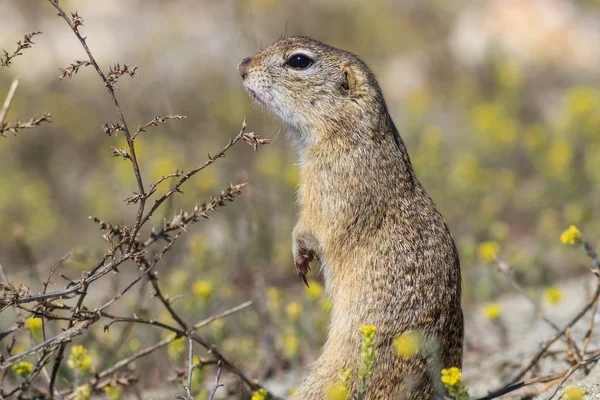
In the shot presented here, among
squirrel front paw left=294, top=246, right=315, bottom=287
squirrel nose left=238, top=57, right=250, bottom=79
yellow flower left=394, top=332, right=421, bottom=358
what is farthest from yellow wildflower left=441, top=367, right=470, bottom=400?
squirrel nose left=238, top=57, right=250, bottom=79

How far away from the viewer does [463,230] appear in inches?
270

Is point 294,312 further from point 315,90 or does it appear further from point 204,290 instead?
point 315,90

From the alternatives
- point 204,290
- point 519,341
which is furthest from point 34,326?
point 519,341

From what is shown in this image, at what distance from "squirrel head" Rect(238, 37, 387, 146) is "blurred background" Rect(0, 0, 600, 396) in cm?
31

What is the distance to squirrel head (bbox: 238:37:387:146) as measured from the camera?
412 centimetres

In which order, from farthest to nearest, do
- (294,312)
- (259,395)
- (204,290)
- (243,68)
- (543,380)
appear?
(294,312) → (204,290) → (243,68) → (543,380) → (259,395)

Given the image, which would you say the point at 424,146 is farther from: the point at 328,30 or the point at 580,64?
the point at 328,30

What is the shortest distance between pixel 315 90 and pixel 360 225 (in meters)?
0.96

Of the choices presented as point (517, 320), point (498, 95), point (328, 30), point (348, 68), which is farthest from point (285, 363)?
point (328, 30)

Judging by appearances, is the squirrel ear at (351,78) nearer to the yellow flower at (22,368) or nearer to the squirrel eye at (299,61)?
the squirrel eye at (299,61)

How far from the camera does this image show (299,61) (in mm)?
4359

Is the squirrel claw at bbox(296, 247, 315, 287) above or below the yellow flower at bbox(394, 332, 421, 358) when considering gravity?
above

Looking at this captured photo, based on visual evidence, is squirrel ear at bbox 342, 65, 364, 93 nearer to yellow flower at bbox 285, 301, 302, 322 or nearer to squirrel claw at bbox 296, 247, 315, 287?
squirrel claw at bbox 296, 247, 315, 287

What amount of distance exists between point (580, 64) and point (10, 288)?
10.7 meters
